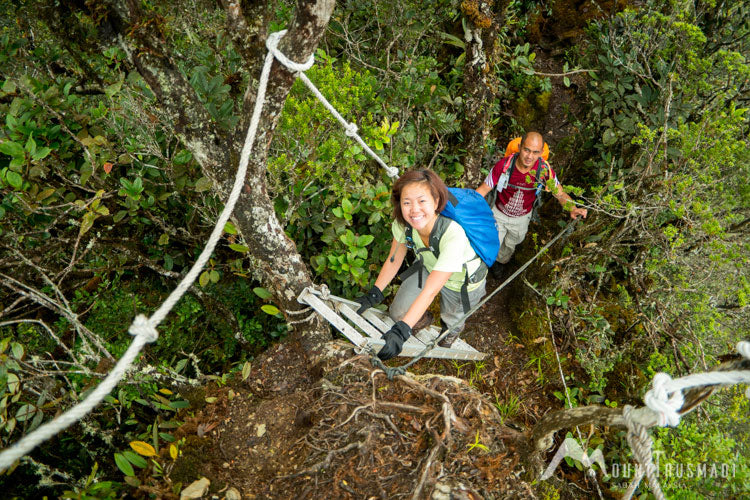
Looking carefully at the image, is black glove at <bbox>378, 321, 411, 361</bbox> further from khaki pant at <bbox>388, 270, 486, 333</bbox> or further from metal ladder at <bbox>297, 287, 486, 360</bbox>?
khaki pant at <bbox>388, 270, 486, 333</bbox>

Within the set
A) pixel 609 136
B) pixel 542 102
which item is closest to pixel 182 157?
pixel 609 136

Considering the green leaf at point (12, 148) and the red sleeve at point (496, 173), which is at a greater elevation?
the red sleeve at point (496, 173)

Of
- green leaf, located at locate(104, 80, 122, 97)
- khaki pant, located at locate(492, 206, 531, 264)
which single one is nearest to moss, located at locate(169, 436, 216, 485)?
green leaf, located at locate(104, 80, 122, 97)

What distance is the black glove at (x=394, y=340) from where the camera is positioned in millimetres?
3047

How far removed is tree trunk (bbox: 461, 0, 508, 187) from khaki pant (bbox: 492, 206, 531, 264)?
552mm

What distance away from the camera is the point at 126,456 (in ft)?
8.96

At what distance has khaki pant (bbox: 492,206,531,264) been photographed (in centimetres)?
483

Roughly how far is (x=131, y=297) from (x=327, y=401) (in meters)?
2.91

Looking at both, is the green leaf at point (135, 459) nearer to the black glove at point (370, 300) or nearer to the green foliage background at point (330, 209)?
the green foliage background at point (330, 209)

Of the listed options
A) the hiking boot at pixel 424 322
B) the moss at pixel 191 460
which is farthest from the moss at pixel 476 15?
the moss at pixel 191 460

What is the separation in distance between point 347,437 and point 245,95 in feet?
7.53

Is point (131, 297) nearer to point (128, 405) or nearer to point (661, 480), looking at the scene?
point (128, 405)

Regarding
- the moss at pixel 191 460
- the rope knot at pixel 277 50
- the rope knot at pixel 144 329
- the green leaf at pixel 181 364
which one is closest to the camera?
the rope knot at pixel 144 329

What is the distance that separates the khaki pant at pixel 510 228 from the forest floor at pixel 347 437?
232cm
